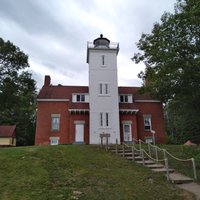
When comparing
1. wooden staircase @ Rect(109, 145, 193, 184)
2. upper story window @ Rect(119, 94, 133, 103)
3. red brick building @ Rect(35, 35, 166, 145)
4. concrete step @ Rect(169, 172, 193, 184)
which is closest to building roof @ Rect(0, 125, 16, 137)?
red brick building @ Rect(35, 35, 166, 145)

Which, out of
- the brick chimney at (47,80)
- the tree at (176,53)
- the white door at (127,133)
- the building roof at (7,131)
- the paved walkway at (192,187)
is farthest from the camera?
the building roof at (7,131)

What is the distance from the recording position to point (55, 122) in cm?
3056

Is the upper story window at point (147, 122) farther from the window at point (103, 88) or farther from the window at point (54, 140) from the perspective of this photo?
the window at point (54, 140)

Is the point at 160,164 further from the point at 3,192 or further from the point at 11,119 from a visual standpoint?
the point at 11,119

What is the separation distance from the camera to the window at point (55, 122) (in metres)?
30.3

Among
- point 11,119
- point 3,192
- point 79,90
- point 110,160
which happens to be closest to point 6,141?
point 11,119

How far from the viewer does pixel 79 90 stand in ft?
109

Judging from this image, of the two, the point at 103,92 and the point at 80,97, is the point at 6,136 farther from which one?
the point at 103,92

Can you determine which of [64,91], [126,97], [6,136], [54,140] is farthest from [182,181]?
[6,136]

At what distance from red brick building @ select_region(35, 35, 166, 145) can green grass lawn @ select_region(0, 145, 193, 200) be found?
15.0m

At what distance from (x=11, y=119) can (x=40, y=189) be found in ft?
144

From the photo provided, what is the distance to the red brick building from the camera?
28828mm

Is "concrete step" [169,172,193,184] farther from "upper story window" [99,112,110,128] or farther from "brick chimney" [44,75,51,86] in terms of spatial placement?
"brick chimney" [44,75,51,86]

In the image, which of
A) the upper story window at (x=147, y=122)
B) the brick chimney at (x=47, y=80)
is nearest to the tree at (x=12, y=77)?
the brick chimney at (x=47, y=80)
